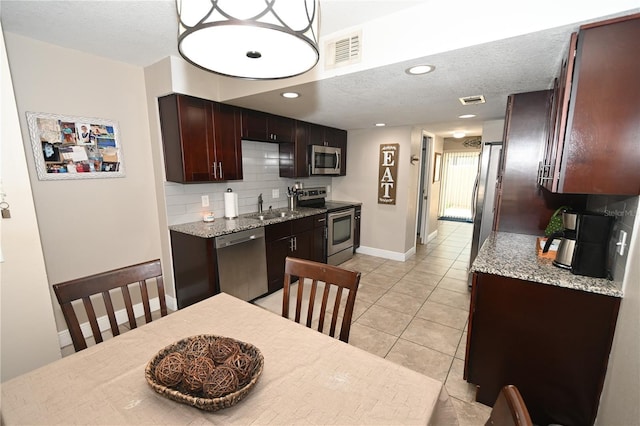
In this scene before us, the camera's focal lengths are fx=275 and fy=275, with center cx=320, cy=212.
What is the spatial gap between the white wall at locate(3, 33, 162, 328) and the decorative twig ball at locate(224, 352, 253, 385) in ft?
7.35

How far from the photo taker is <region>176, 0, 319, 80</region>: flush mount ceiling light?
76cm

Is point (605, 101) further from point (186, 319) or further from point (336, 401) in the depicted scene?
point (186, 319)

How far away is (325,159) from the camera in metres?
4.26

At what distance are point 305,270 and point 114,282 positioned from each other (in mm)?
967

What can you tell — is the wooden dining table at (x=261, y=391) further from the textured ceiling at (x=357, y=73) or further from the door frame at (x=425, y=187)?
the door frame at (x=425, y=187)

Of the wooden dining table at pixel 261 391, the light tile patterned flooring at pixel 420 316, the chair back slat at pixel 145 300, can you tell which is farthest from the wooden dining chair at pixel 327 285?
the light tile patterned flooring at pixel 420 316

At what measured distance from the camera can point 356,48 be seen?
1.82m

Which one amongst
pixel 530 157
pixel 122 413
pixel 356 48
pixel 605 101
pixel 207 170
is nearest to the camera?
pixel 122 413

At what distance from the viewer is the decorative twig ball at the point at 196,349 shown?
968 millimetres

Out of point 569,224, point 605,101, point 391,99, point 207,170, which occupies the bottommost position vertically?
point 569,224

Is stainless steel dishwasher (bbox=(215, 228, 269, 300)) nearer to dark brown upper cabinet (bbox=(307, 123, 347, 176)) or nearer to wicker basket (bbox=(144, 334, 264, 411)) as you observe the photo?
wicker basket (bbox=(144, 334, 264, 411))

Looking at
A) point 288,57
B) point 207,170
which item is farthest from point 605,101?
point 207,170

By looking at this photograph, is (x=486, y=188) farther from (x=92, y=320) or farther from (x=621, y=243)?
(x=92, y=320)

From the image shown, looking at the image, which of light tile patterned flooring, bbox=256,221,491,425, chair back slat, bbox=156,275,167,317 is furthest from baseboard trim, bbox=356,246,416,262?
chair back slat, bbox=156,275,167,317
